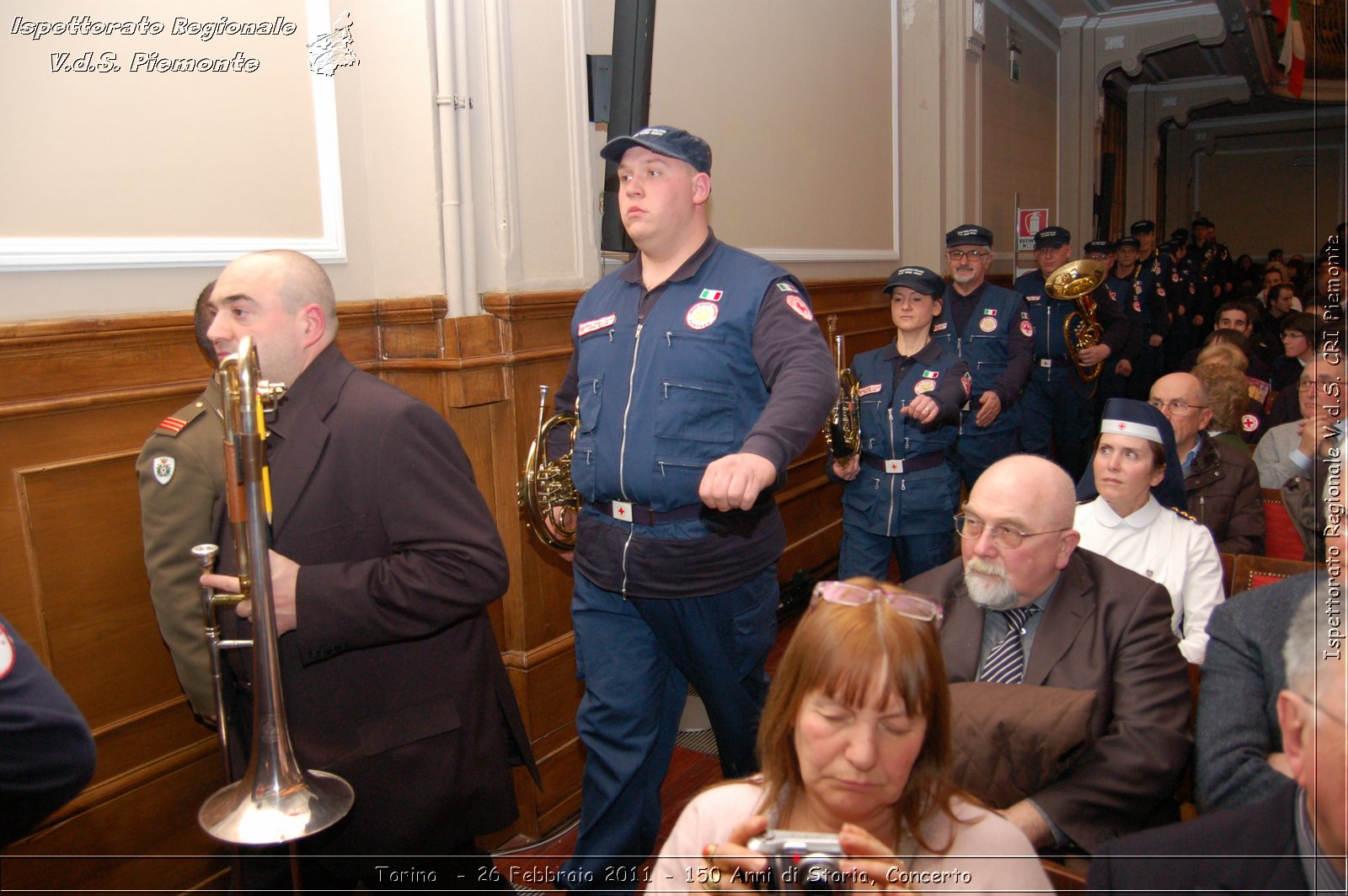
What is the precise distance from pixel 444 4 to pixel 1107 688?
2.52 meters

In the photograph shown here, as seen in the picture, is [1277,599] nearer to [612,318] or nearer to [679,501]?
[679,501]

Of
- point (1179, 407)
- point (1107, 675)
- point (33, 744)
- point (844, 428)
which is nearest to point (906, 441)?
point (844, 428)

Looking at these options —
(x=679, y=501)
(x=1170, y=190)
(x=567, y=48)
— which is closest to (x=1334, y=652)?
(x=679, y=501)

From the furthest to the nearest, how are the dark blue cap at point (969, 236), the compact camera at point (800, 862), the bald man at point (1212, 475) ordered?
the dark blue cap at point (969, 236) → the bald man at point (1212, 475) → the compact camera at point (800, 862)

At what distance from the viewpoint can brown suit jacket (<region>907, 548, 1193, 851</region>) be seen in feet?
6.09

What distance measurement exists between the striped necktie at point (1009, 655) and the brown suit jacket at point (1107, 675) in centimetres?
3

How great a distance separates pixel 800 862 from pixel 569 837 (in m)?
2.29

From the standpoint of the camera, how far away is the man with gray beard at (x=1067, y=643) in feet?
6.09

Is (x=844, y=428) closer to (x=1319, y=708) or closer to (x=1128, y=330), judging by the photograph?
(x=1319, y=708)

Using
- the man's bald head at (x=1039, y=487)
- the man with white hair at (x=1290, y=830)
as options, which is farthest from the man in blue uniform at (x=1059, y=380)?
the man with white hair at (x=1290, y=830)

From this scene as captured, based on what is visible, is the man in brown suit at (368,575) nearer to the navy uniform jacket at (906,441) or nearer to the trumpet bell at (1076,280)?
the navy uniform jacket at (906,441)

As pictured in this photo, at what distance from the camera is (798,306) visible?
2.51 m

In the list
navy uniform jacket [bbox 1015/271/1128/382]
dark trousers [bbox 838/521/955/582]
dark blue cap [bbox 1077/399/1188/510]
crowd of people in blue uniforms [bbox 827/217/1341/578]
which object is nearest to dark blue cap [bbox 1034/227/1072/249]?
crowd of people in blue uniforms [bbox 827/217/1341/578]

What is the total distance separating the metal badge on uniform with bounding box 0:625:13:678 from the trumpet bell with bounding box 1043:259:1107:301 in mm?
6441
